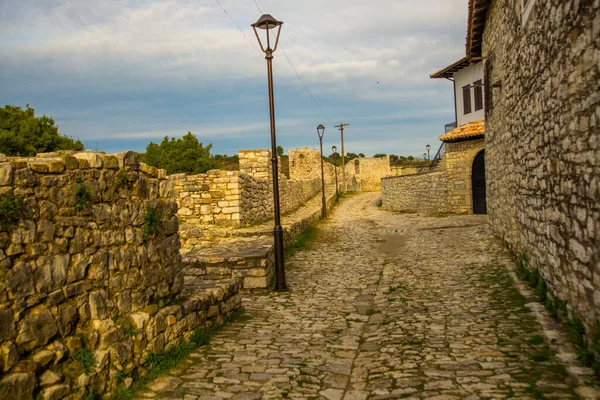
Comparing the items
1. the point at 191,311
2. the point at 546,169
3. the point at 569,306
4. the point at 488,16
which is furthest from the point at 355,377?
the point at 488,16

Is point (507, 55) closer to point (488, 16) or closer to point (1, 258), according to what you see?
point (488, 16)

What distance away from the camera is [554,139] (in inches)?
217

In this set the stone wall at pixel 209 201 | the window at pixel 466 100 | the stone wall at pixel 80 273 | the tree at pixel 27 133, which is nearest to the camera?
the stone wall at pixel 80 273

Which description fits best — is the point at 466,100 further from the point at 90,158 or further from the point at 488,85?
the point at 90,158

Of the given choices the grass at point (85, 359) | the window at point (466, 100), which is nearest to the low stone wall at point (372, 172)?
the window at point (466, 100)

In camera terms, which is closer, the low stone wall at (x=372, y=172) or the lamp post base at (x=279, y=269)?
the lamp post base at (x=279, y=269)

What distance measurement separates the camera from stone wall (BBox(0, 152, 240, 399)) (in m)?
3.23

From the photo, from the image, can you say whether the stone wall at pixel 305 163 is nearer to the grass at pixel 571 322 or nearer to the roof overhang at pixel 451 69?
the roof overhang at pixel 451 69

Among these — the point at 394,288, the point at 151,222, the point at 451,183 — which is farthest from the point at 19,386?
the point at 451,183

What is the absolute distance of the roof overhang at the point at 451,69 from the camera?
939 inches

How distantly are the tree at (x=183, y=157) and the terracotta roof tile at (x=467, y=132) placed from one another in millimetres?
27572

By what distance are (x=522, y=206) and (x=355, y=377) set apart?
4992mm

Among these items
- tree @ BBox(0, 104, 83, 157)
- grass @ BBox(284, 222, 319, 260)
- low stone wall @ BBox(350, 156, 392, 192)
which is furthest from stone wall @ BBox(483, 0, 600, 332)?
low stone wall @ BBox(350, 156, 392, 192)

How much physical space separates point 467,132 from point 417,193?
4.81 meters
